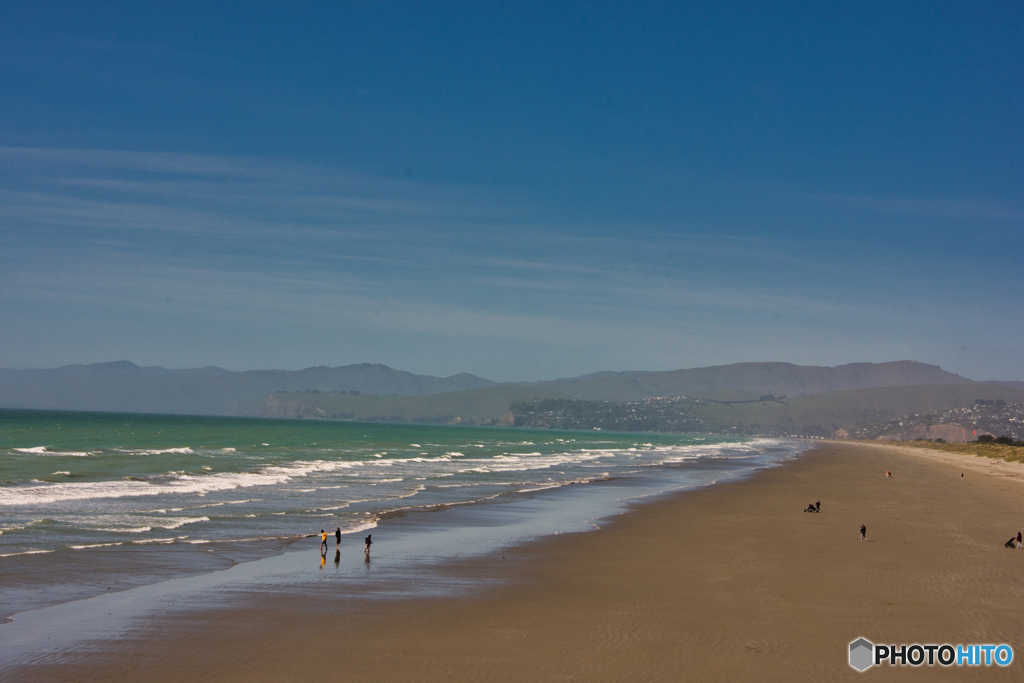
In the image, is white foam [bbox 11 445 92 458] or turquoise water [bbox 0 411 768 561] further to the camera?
white foam [bbox 11 445 92 458]

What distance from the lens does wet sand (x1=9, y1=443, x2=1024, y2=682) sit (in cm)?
1043

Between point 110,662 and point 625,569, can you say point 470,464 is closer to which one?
point 625,569

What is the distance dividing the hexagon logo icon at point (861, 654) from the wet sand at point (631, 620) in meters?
0.18

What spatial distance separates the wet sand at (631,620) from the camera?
10430mm

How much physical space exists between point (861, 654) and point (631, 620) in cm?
353

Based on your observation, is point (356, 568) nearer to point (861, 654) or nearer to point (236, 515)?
point (236, 515)

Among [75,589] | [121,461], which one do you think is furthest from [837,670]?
[121,461]

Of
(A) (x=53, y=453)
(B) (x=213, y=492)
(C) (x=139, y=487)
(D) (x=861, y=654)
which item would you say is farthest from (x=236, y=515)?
(A) (x=53, y=453)

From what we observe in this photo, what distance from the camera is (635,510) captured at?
30359 millimetres

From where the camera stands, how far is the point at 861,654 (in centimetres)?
1132

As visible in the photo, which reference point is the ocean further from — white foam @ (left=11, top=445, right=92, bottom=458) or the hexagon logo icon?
the hexagon logo icon

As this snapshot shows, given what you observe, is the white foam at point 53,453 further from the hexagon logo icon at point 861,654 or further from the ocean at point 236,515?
the hexagon logo icon at point 861,654

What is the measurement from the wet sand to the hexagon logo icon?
18cm

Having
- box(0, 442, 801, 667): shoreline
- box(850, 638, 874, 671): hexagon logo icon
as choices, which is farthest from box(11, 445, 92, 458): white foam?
box(850, 638, 874, 671): hexagon logo icon
